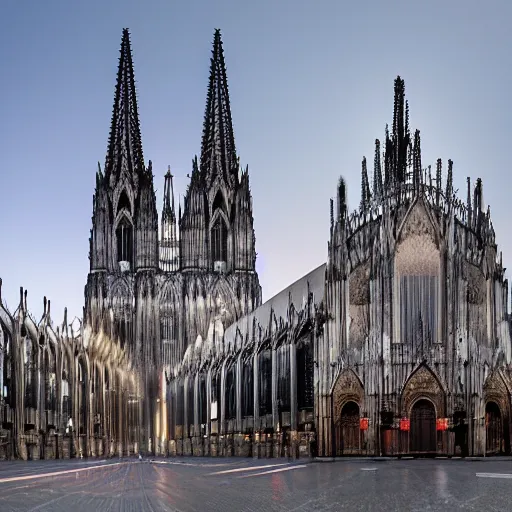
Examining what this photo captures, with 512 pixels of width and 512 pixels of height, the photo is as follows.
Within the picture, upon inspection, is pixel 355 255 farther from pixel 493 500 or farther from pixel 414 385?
pixel 493 500

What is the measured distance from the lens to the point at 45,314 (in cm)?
6228

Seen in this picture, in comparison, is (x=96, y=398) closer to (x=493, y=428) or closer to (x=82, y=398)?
(x=82, y=398)

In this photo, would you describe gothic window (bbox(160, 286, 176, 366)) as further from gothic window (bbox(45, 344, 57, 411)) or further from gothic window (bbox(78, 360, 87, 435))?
gothic window (bbox(45, 344, 57, 411))

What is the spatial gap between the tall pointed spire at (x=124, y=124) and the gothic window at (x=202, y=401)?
30156 mm

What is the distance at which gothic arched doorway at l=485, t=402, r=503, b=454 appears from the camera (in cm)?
5200

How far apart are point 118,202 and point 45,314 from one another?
40.4m

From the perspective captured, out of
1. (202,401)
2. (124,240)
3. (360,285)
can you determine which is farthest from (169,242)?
(360,285)

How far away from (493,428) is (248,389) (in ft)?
56.1

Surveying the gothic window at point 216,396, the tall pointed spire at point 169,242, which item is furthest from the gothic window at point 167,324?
the gothic window at point 216,396

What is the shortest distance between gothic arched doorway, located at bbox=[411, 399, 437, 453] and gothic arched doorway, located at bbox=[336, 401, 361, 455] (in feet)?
8.59

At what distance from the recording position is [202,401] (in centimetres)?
7788

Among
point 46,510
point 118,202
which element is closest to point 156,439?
point 118,202

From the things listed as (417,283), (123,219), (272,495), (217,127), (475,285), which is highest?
(217,127)

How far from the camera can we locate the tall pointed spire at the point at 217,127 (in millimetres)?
101938
